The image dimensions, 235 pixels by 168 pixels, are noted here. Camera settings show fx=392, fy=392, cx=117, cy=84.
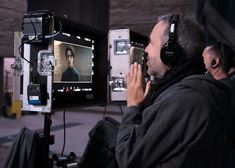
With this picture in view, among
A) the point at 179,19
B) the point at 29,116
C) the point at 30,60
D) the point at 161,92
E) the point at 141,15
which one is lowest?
the point at 29,116

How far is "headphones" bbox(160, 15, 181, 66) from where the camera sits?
137cm

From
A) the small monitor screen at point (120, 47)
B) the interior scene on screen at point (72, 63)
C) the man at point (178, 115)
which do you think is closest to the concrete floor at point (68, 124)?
the small monitor screen at point (120, 47)

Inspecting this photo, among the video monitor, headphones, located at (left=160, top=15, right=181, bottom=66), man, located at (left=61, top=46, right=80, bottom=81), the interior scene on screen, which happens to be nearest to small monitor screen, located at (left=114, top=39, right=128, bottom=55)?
the video monitor

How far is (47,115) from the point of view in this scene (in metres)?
2.02

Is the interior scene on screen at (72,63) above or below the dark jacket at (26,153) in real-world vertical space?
above

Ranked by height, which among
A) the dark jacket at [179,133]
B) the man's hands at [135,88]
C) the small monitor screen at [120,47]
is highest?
the small monitor screen at [120,47]

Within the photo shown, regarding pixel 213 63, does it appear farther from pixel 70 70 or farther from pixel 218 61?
pixel 70 70

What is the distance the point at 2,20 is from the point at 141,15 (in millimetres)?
3411

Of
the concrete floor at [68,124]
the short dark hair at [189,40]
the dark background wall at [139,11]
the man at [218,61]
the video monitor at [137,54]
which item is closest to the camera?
the short dark hair at [189,40]

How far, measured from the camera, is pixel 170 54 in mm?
1369

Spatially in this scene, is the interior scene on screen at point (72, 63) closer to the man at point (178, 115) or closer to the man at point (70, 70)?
the man at point (70, 70)

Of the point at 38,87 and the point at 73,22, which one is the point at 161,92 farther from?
the point at 73,22

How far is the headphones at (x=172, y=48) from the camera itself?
137cm

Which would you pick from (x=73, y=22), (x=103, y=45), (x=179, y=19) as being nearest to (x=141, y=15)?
(x=103, y=45)
